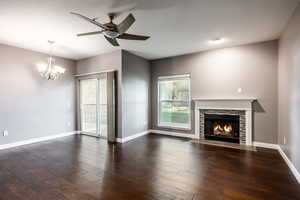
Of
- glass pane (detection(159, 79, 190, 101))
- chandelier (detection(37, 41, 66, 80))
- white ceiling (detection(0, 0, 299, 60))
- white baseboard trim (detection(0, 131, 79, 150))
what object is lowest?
white baseboard trim (detection(0, 131, 79, 150))

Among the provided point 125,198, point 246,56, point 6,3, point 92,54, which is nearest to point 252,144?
point 246,56

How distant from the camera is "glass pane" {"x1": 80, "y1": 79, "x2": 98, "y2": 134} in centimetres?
531

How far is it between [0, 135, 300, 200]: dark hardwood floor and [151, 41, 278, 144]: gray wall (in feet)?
2.78

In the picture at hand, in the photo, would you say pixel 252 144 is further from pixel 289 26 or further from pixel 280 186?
pixel 289 26

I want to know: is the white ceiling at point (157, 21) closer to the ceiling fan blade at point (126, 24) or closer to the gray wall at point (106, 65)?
the ceiling fan blade at point (126, 24)

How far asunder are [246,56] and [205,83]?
1.24 metres

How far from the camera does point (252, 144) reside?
13.1ft

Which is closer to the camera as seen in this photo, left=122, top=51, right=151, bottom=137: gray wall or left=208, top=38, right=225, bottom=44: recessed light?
left=208, top=38, right=225, bottom=44: recessed light

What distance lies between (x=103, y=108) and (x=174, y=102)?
7.97 ft

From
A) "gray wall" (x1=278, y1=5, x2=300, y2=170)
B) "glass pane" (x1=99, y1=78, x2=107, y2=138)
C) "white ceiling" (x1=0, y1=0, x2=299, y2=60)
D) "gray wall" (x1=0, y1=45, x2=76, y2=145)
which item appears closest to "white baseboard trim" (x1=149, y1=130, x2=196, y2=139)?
"glass pane" (x1=99, y1=78, x2=107, y2=138)

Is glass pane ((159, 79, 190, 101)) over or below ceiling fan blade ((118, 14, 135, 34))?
below

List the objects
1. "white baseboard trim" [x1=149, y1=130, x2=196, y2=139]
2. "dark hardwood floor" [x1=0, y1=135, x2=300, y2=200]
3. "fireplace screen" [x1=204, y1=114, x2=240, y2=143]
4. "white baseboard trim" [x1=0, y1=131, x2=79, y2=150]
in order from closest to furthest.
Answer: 1. "dark hardwood floor" [x1=0, y1=135, x2=300, y2=200]
2. "white baseboard trim" [x1=0, y1=131, x2=79, y2=150]
3. "fireplace screen" [x1=204, y1=114, x2=240, y2=143]
4. "white baseboard trim" [x1=149, y1=130, x2=196, y2=139]

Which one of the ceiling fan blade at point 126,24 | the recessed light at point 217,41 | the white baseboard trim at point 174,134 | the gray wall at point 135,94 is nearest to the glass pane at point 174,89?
the gray wall at point 135,94

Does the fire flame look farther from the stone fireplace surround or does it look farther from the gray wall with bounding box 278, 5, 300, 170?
the gray wall with bounding box 278, 5, 300, 170
